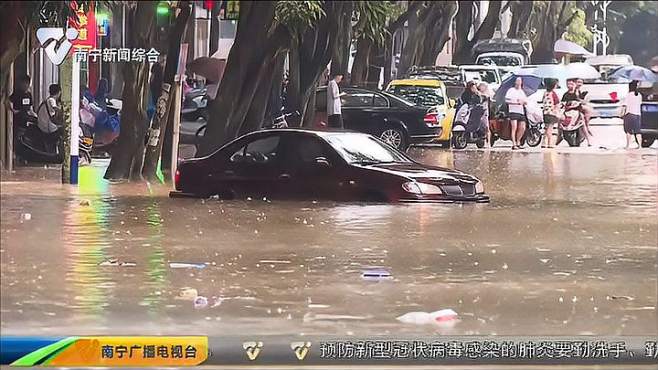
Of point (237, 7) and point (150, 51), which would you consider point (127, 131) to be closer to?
point (150, 51)

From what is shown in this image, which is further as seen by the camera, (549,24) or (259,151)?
(259,151)

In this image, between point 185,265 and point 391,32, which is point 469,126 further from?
point 185,265

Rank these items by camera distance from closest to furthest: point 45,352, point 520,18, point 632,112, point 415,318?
point 45,352 → point 415,318 → point 520,18 → point 632,112

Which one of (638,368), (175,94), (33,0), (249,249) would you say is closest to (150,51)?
(175,94)

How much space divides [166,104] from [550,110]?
5.98 feet

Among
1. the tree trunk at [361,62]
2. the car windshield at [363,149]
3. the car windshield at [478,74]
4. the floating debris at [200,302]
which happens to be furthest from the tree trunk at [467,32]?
the floating debris at [200,302]

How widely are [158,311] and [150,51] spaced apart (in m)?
1.20

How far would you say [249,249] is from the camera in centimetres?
569

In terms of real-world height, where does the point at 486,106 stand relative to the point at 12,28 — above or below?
below

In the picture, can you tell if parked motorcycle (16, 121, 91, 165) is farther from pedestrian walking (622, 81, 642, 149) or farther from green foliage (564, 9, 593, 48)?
pedestrian walking (622, 81, 642, 149)

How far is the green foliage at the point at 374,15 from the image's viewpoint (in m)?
5.71

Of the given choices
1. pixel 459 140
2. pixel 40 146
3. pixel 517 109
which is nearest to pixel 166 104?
pixel 40 146

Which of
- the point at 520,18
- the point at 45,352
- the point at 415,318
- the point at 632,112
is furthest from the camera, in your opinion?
the point at 632,112

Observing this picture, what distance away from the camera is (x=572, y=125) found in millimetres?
5801
